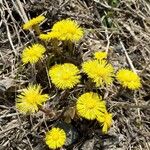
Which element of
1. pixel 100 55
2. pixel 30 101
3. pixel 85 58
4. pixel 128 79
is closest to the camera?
pixel 30 101

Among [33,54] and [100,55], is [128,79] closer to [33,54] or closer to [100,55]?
[100,55]

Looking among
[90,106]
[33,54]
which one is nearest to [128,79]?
[90,106]

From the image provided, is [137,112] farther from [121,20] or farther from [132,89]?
[121,20]

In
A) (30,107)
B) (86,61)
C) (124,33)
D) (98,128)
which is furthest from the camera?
(124,33)

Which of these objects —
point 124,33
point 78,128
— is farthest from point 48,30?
point 78,128

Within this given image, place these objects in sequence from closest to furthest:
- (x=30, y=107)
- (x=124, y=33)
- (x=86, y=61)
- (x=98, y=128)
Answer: (x=30, y=107) < (x=98, y=128) < (x=86, y=61) < (x=124, y=33)

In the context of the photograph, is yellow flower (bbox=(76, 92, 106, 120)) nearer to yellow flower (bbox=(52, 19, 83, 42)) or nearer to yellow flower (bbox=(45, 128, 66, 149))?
yellow flower (bbox=(45, 128, 66, 149))
